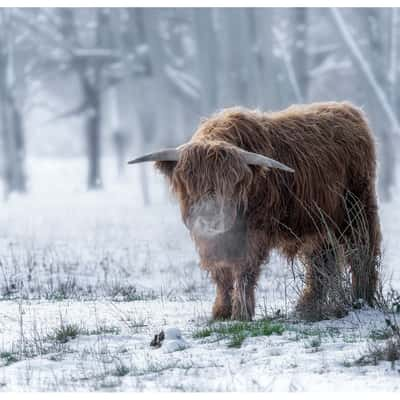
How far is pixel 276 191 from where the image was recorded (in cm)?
626

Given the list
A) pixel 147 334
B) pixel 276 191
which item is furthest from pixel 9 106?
pixel 147 334

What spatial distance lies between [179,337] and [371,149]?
2.70m

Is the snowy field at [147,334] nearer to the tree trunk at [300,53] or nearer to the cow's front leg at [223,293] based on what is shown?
the cow's front leg at [223,293]

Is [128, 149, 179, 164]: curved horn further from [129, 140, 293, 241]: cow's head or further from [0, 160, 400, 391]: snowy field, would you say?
[0, 160, 400, 391]: snowy field

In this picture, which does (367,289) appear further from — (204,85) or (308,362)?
(204,85)

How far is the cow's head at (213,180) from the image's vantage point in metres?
5.88

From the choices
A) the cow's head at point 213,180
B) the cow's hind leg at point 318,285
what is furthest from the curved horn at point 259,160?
the cow's hind leg at point 318,285

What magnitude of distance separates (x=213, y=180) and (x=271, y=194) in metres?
0.53

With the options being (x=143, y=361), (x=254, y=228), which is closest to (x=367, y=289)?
(x=254, y=228)

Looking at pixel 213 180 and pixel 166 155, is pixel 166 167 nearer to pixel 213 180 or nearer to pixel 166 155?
pixel 166 155

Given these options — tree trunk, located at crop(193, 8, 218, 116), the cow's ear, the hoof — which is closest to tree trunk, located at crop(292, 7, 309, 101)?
tree trunk, located at crop(193, 8, 218, 116)

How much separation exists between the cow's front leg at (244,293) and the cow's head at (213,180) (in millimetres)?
427

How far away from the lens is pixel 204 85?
76.1ft

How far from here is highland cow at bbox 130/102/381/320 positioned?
19.5ft
